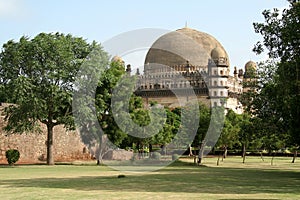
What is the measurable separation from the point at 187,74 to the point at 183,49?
20.5 ft

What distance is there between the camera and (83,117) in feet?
96.9

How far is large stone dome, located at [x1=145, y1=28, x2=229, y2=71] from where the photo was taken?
76.3 meters

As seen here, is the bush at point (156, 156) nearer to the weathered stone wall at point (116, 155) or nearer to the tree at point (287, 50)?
the weathered stone wall at point (116, 155)

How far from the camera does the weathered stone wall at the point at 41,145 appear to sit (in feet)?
103

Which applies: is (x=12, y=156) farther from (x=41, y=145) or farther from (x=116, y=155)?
(x=116, y=155)

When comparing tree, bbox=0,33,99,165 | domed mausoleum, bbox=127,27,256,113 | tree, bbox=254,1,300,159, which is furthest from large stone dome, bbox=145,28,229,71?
tree, bbox=254,1,300,159

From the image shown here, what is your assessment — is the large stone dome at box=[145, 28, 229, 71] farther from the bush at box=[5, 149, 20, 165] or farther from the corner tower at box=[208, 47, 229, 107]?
the bush at box=[5, 149, 20, 165]

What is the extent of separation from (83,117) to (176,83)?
43750mm

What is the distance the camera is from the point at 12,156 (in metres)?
29.7

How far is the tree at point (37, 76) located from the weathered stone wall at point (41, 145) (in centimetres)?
216

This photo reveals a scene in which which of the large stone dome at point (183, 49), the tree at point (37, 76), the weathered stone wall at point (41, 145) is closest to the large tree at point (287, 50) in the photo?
the tree at point (37, 76)

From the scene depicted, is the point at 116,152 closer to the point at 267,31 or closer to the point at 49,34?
the point at 49,34

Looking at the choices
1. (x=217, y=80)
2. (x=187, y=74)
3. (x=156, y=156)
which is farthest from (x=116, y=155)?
(x=187, y=74)

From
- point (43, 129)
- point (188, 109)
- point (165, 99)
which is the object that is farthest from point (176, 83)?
point (43, 129)
